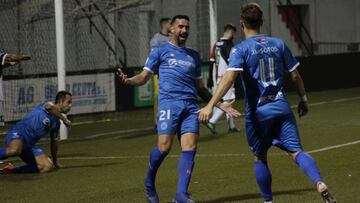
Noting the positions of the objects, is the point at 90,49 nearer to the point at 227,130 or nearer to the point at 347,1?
the point at 227,130

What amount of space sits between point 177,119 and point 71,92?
12.6m

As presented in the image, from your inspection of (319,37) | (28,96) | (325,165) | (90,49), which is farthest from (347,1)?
(325,165)

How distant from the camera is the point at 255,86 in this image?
8.84m

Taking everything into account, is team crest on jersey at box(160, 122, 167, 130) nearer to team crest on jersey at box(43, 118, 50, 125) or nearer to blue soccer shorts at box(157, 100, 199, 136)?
blue soccer shorts at box(157, 100, 199, 136)

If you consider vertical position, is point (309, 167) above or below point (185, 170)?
above

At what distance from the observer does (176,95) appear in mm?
10164

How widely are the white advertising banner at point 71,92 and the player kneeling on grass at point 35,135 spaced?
7.78 m

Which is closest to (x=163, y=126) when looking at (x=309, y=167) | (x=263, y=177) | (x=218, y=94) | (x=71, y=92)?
(x=263, y=177)

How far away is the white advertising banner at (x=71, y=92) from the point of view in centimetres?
2128

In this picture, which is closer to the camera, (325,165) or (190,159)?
(190,159)

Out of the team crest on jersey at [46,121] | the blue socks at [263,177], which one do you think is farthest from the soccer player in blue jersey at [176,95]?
the team crest on jersey at [46,121]

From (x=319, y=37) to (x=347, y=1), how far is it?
240 centimetres

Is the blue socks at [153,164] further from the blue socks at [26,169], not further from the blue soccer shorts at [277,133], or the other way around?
the blue socks at [26,169]

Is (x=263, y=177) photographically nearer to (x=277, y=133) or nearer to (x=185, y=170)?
(x=277, y=133)
